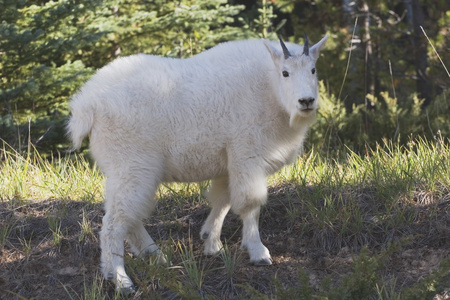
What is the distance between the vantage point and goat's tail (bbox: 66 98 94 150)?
5.33 m

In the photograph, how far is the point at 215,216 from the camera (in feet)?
18.7

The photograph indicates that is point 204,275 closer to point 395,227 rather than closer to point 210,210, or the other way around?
point 210,210

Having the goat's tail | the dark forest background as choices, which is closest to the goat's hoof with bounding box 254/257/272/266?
the goat's tail

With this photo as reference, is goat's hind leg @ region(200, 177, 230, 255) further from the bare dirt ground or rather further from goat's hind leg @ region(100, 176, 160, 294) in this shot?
goat's hind leg @ region(100, 176, 160, 294)

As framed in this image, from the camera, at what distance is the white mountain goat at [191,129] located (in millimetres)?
5207

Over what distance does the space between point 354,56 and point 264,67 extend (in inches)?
370

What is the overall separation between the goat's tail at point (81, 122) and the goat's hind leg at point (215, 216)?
1132 mm

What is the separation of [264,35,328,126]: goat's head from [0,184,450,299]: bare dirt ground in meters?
1.06

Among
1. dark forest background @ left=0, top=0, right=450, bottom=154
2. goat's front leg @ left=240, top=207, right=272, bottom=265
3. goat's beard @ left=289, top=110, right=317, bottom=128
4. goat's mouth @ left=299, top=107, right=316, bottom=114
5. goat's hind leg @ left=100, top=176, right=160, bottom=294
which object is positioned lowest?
dark forest background @ left=0, top=0, right=450, bottom=154

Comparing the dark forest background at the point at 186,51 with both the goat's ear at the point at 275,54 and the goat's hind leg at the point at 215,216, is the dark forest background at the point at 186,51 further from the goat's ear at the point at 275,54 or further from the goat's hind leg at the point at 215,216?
the goat's hind leg at the point at 215,216

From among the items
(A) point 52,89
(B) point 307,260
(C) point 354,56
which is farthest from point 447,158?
(C) point 354,56

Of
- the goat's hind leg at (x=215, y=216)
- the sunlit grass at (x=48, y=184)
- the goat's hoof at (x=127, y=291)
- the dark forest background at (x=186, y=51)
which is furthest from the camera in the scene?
the dark forest background at (x=186, y=51)

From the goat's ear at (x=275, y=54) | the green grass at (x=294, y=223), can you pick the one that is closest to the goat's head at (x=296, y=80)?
the goat's ear at (x=275, y=54)

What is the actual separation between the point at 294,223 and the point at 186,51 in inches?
216
